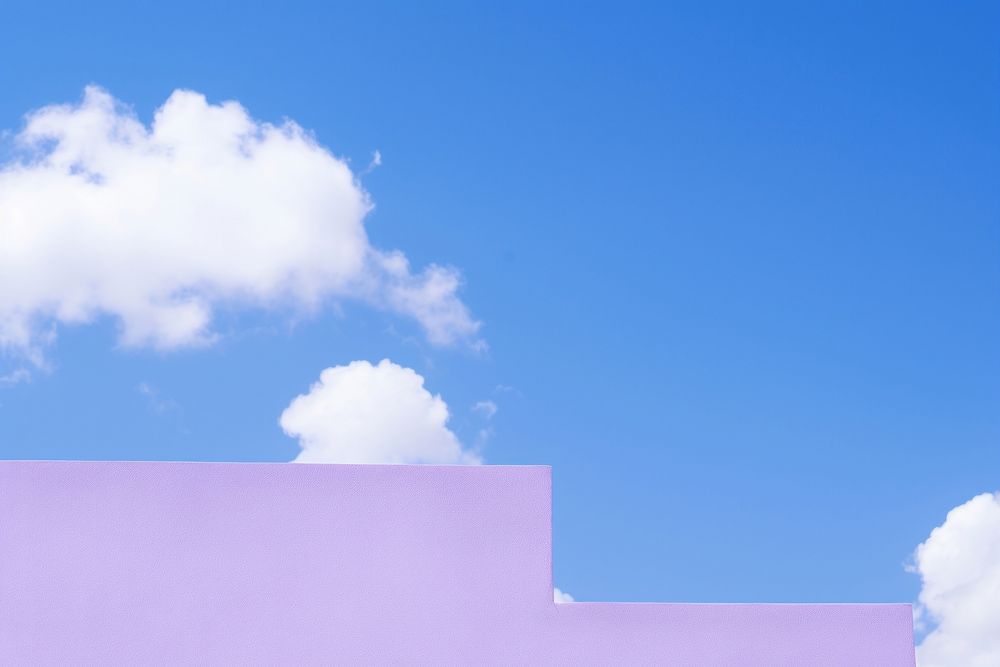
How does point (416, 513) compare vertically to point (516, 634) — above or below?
above

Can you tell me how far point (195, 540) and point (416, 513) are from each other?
1954 millimetres

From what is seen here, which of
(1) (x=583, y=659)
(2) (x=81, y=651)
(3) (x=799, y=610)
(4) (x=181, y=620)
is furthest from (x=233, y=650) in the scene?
(3) (x=799, y=610)

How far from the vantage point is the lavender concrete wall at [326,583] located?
36.3ft

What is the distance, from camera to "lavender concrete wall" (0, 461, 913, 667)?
11.1 meters

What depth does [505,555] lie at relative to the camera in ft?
37.0

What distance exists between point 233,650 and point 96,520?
5.58ft

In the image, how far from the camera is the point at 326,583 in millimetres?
11203

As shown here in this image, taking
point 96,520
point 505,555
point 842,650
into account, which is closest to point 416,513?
point 505,555

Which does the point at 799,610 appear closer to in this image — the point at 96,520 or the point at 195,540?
the point at 195,540

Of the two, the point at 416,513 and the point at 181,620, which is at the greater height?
the point at 416,513

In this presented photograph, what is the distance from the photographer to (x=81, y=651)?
36.2ft

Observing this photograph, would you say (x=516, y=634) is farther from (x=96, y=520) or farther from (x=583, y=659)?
(x=96, y=520)

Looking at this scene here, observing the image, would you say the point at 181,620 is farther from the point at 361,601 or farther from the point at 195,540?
the point at 361,601

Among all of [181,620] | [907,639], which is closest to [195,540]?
[181,620]
